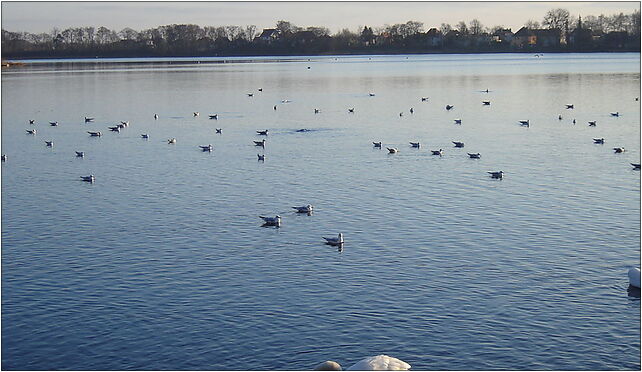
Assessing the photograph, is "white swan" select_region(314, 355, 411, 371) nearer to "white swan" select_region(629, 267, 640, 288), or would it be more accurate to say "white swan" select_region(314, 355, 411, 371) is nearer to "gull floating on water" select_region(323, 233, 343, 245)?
"white swan" select_region(629, 267, 640, 288)

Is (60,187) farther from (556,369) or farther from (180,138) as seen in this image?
(556,369)

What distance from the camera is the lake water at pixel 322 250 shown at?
75.6 ft

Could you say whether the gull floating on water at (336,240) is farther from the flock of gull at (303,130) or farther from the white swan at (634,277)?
the white swan at (634,277)

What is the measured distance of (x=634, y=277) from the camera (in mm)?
26703

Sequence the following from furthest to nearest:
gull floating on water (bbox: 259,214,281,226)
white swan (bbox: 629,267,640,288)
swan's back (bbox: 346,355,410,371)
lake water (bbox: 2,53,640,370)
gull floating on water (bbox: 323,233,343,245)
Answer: gull floating on water (bbox: 259,214,281,226)
gull floating on water (bbox: 323,233,343,245)
white swan (bbox: 629,267,640,288)
lake water (bbox: 2,53,640,370)
swan's back (bbox: 346,355,410,371)

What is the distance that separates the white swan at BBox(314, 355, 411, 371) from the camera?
65.4ft

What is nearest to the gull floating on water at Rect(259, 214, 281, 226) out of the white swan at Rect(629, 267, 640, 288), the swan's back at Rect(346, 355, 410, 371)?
the white swan at Rect(629, 267, 640, 288)

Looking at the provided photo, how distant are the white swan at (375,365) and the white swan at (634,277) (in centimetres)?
956

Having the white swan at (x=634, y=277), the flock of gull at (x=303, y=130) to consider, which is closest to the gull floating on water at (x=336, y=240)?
the flock of gull at (x=303, y=130)

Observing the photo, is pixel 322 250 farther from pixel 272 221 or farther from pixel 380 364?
pixel 380 364

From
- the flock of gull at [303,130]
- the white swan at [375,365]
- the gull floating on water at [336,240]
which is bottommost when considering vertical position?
the white swan at [375,365]

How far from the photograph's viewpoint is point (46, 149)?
190 ft

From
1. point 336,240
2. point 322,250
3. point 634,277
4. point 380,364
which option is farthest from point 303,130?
point 380,364

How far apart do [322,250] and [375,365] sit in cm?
1196
